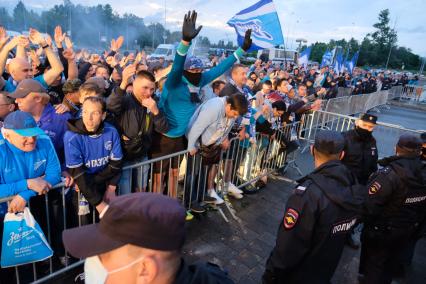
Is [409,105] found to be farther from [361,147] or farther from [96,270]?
[96,270]

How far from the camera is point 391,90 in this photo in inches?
977

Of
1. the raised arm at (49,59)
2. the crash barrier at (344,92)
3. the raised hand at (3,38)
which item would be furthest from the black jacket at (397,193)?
the crash barrier at (344,92)

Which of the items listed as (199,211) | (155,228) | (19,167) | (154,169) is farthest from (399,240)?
(19,167)

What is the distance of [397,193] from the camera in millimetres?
3346

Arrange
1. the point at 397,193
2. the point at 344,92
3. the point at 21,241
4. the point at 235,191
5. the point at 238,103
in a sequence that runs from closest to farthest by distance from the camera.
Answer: the point at 21,241, the point at 397,193, the point at 238,103, the point at 235,191, the point at 344,92

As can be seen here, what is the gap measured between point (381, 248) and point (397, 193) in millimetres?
698

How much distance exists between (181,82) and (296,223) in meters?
2.47

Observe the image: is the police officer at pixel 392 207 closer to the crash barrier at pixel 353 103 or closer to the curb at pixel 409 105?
the crash barrier at pixel 353 103

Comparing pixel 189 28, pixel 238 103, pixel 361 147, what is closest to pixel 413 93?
A: pixel 361 147

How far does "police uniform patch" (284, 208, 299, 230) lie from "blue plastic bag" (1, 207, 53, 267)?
2.25 m

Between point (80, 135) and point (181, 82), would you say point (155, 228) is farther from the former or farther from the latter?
point (181, 82)

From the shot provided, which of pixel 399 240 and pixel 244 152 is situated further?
pixel 244 152

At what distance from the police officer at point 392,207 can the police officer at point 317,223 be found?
1.07m

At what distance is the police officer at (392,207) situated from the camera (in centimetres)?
333
